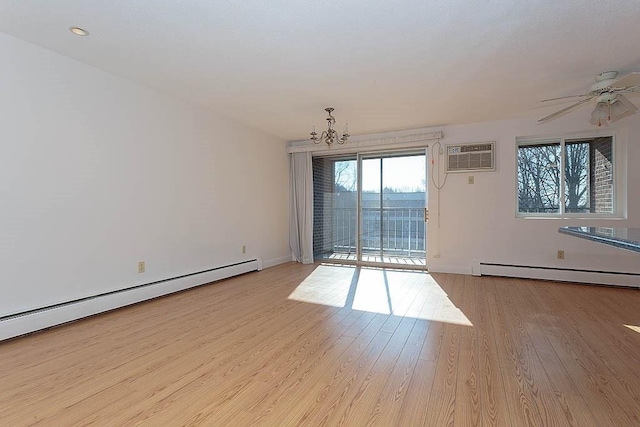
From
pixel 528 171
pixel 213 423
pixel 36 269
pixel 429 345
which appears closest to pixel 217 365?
pixel 213 423

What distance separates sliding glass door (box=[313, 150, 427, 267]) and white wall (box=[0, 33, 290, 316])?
1966 millimetres

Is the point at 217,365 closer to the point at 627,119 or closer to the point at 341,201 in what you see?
the point at 341,201

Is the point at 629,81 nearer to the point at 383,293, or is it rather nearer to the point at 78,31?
the point at 383,293

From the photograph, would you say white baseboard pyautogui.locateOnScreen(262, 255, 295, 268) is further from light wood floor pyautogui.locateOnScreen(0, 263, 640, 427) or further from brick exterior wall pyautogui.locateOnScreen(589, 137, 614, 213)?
brick exterior wall pyautogui.locateOnScreen(589, 137, 614, 213)

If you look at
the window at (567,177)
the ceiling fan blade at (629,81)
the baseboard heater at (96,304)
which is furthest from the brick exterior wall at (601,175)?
the baseboard heater at (96,304)

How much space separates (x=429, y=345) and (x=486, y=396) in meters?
0.61

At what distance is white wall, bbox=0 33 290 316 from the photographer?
94.2 inches

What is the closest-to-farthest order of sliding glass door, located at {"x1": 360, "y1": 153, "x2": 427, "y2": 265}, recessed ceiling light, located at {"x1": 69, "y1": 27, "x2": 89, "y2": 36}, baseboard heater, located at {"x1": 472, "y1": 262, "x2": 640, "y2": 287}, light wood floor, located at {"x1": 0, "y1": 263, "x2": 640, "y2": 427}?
light wood floor, located at {"x1": 0, "y1": 263, "x2": 640, "y2": 427} < recessed ceiling light, located at {"x1": 69, "y1": 27, "x2": 89, "y2": 36} < baseboard heater, located at {"x1": 472, "y1": 262, "x2": 640, "y2": 287} < sliding glass door, located at {"x1": 360, "y1": 153, "x2": 427, "y2": 265}

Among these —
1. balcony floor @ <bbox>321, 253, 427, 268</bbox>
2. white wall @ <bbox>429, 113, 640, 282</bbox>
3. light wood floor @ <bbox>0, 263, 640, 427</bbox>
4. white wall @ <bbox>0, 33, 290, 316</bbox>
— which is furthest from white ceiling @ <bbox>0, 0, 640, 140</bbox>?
balcony floor @ <bbox>321, 253, 427, 268</bbox>

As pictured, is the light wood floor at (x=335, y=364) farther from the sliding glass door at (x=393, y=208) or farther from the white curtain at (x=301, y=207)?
the white curtain at (x=301, y=207)

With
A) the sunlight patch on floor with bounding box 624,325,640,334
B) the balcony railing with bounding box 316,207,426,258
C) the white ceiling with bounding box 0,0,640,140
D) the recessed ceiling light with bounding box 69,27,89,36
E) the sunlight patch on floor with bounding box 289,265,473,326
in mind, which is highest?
the recessed ceiling light with bounding box 69,27,89,36

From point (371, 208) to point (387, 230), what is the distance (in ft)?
1.54

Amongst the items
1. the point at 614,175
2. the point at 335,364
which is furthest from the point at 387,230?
the point at 335,364

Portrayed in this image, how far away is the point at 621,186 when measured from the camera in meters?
4.01
